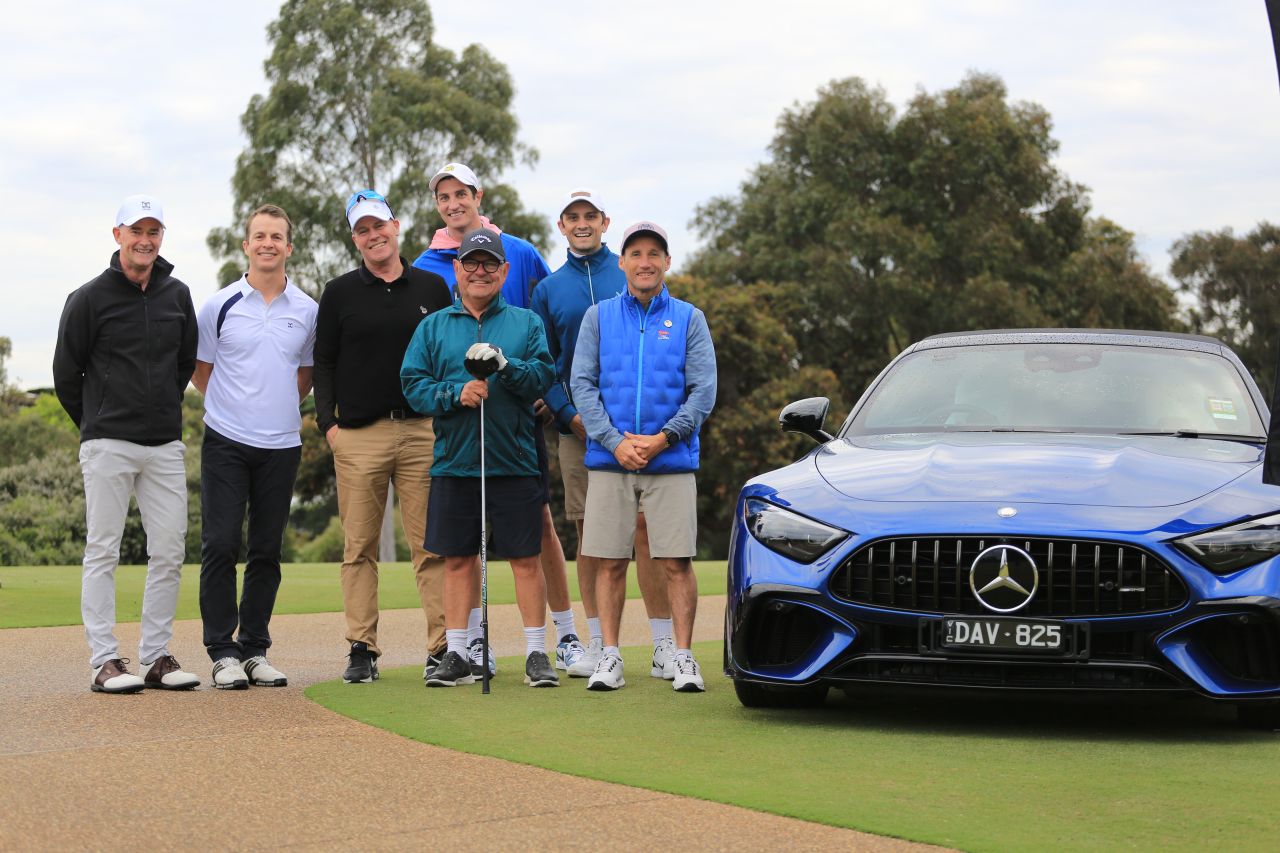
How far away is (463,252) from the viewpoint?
793cm

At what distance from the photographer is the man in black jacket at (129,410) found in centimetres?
775

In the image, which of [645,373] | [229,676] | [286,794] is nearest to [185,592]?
[229,676]

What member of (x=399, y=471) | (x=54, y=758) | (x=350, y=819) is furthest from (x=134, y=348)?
(x=350, y=819)

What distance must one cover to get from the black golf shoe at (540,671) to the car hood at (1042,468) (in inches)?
73.8

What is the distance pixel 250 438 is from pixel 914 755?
12.9 ft

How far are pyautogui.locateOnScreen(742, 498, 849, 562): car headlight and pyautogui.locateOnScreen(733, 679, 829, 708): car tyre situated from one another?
0.62m

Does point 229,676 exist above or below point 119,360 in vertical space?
below

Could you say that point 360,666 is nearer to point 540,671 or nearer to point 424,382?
point 540,671

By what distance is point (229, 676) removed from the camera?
7867 millimetres

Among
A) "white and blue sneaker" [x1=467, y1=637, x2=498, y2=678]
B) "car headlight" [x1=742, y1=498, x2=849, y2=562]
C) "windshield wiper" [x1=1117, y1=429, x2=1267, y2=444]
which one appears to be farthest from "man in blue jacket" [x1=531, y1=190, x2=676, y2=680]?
"windshield wiper" [x1=1117, y1=429, x2=1267, y2=444]

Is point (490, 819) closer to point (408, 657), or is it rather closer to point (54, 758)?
point (54, 758)

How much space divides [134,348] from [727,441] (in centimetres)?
3428

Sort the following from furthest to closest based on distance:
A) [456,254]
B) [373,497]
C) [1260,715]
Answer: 1. [456,254]
2. [373,497]
3. [1260,715]

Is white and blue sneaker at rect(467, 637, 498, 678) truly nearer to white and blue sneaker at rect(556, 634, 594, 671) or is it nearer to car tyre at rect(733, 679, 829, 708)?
white and blue sneaker at rect(556, 634, 594, 671)
